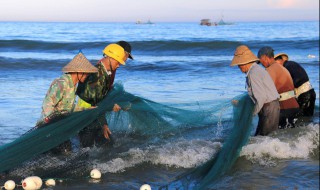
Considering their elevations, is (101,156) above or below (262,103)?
below

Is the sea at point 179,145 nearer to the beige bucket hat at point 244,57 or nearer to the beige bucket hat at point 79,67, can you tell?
the beige bucket hat at point 244,57

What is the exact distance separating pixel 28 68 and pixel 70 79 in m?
13.6

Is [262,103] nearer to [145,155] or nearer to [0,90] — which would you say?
[145,155]

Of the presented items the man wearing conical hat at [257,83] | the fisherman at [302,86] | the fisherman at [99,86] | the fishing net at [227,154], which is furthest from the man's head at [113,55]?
the fisherman at [302,86]

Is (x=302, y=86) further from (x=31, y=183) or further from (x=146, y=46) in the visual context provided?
(x=146, y=46)

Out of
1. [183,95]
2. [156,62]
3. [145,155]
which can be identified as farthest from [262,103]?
[156,62]

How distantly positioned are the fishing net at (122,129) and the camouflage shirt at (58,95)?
0.14 meters

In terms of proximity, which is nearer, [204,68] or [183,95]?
[183,95]

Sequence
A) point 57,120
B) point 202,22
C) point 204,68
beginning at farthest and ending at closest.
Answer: point 202,22
point 204,68
point 57,120

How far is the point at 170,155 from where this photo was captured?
665cm

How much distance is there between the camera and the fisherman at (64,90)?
5621mm

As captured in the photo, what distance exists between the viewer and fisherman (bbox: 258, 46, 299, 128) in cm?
766

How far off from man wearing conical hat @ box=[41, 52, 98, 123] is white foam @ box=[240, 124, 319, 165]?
261 centimetres

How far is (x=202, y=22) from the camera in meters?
87.1
